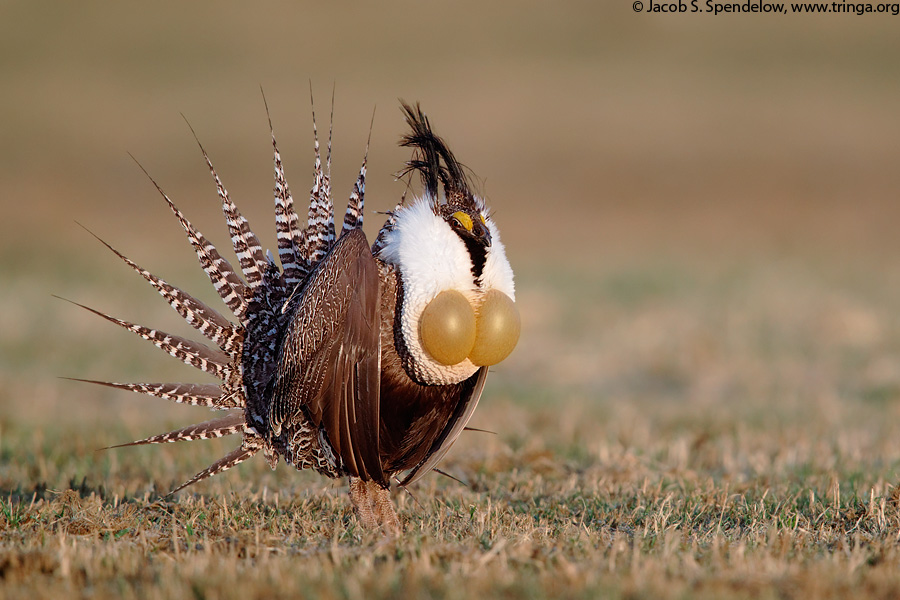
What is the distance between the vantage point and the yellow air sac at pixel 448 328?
11.9ft

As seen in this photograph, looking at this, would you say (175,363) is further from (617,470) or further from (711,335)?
(617,470)

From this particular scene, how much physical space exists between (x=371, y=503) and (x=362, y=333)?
28.5 inches

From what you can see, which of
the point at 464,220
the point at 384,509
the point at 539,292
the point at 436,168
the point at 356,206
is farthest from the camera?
the point at 539,292

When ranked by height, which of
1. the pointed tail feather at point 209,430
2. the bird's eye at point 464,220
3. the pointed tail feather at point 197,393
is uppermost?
the bird's eye at point 464,220

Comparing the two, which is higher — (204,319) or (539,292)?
(539,292)

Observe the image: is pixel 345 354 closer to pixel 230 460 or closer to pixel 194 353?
pixel 230 460

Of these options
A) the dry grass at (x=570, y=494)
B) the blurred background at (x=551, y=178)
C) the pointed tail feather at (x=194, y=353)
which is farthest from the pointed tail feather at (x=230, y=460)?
the blurred background at (x=551, y=178)

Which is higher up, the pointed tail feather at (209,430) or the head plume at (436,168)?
the head plume at (436,168)

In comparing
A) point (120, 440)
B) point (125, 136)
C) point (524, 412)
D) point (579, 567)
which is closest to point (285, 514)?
point (579, 567)

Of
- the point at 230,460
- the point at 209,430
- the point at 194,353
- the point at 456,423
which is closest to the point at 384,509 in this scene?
the point at 456,423

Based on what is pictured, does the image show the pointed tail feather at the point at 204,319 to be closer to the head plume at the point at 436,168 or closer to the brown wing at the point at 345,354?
the brown wing at the point at 345,354

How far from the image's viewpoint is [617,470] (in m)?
4.98

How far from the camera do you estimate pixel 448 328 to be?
3.61 m

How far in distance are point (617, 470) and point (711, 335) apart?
4744mm
